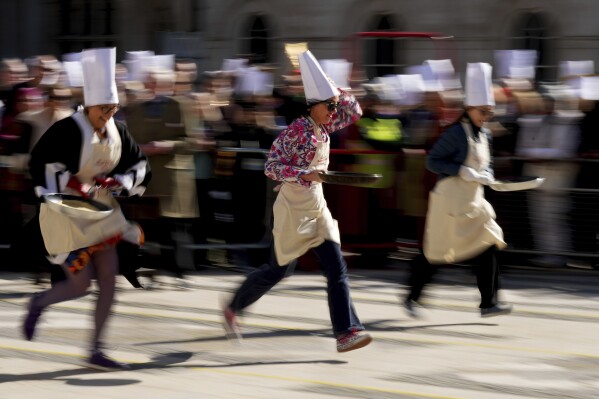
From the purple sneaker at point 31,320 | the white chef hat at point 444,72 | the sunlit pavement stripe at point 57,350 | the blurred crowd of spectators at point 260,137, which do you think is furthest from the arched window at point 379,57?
the purple sneaker at point 31,320

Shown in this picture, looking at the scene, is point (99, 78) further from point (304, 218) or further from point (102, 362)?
point (102, 362)

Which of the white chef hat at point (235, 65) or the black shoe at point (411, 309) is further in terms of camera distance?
the white chef hat at point (235, 65)

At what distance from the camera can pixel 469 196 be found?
962cm

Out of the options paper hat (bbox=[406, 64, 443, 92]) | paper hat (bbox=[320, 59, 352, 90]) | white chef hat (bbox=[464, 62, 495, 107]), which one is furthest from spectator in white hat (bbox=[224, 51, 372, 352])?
paper hat (bbox=[406, 64, 443, 92])

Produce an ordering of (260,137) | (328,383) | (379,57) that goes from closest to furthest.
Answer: (328,383) → (260,137) → (379,57)

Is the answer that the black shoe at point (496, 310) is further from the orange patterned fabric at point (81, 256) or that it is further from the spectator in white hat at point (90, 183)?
the orange patterned fabric at point (81, 256)

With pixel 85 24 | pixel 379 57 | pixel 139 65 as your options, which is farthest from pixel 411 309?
pixel 85 24

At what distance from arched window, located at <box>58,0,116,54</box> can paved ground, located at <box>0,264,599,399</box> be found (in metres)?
18.3

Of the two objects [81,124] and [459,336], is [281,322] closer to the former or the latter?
[459,336]

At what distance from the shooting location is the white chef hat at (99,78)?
7711 mm

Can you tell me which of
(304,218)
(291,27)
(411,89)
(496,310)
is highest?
(411,89)

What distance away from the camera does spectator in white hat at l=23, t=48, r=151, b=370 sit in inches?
301

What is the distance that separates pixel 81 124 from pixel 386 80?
7231 mm

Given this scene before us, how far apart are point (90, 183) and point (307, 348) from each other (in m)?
1.79
